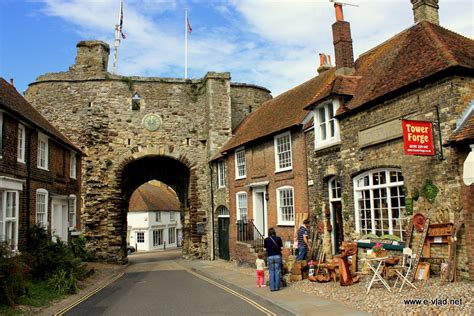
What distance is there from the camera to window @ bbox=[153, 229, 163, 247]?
51906 millimetres

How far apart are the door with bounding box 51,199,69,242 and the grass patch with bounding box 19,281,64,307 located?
5.86 m

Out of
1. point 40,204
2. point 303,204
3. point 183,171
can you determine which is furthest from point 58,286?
point 183,171

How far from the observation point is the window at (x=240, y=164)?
2230 cm

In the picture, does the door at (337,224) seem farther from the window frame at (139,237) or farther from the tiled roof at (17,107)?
the window frame at (139,237)

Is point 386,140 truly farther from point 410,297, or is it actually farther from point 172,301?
point 172,301

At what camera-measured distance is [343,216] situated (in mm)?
13836

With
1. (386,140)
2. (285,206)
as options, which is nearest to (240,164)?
(285,206)

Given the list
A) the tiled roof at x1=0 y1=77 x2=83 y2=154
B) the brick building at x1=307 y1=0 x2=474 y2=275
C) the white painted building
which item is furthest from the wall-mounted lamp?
the white painted building

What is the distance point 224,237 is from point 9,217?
13.1m

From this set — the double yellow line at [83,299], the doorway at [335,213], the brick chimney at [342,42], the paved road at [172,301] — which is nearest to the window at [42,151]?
the double yellow line at [83,299]

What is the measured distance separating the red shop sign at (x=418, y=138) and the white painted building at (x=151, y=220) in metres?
42.8

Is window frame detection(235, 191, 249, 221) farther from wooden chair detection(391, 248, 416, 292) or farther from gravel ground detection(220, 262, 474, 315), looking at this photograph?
wooden chair detection(391, 248, 416, 292)

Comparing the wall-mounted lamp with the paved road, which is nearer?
the paved road

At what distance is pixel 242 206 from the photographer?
73.4 feet
